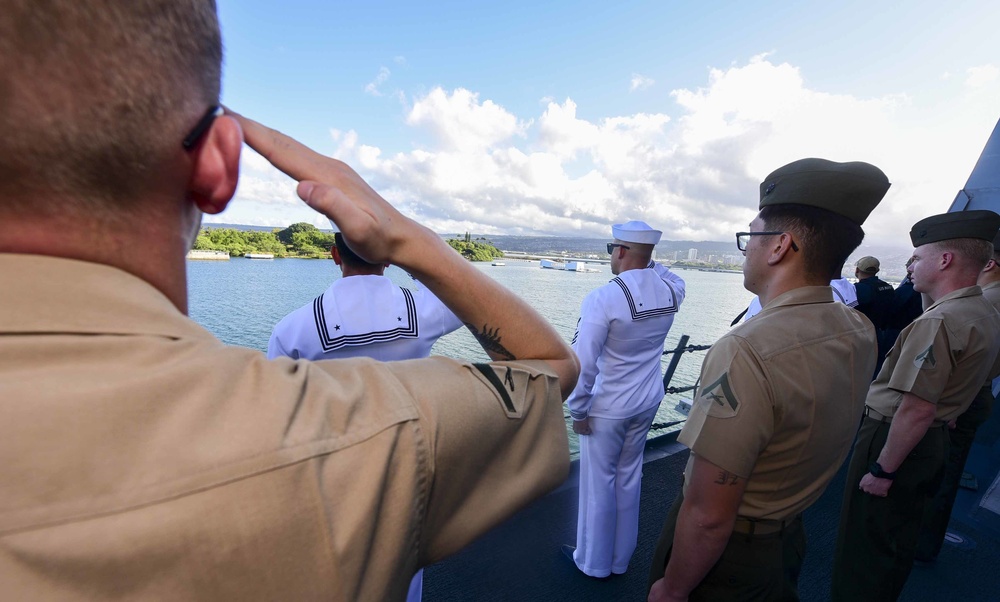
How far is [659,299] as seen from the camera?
3.11 meters

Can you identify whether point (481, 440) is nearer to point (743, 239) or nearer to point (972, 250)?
point (743, 239)

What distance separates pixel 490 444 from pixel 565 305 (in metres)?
13.9

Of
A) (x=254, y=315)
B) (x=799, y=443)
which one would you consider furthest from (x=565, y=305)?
(x=799, y=443)

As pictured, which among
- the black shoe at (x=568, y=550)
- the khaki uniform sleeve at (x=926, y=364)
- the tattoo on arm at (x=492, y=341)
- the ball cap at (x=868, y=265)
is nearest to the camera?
the tattoo on arm at (x=492, y=341)

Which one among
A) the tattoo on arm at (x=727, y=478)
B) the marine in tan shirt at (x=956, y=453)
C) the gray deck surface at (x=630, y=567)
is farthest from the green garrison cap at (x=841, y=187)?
the marine in tan shirt at (x=956, y=453)

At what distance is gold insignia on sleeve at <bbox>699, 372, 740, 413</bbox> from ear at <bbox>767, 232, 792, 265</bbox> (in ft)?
1.69

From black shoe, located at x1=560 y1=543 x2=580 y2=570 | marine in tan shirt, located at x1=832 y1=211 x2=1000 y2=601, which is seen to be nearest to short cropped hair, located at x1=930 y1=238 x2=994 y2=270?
marine in tan shirt, located at x1=832 y1=211 x2=1000 y2=601

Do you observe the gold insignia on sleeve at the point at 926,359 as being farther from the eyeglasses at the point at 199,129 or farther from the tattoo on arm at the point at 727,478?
the eyeglasses at the point at 199,129

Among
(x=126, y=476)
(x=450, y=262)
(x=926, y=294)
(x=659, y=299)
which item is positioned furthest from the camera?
(x=659, y=299)

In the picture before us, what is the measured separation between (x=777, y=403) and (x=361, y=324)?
158 centimetres

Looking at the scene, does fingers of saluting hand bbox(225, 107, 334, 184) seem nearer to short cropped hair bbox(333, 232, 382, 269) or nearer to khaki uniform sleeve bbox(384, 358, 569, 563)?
khaki uniform sleeve bbox(384, 358, 569, 563)

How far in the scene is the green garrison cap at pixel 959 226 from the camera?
263 centimetres

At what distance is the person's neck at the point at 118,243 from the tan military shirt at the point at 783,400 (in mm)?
1404

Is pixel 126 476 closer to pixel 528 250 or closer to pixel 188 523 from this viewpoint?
pixel 188 523
